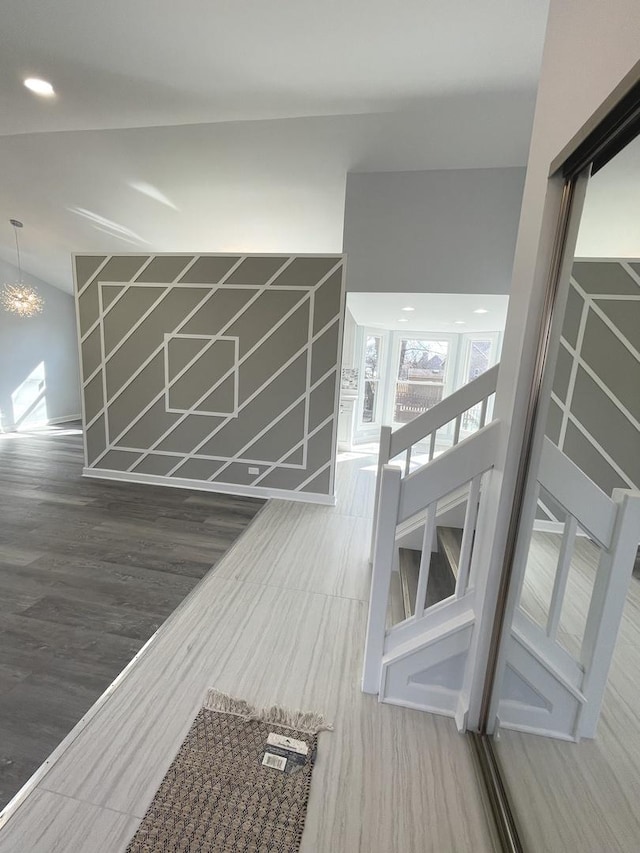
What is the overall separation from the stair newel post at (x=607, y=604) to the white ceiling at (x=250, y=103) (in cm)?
255

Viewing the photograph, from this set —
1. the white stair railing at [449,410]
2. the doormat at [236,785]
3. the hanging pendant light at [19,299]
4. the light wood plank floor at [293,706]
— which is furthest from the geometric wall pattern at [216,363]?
the hanging pendant light at [19,299]

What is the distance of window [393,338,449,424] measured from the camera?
22.2 ft

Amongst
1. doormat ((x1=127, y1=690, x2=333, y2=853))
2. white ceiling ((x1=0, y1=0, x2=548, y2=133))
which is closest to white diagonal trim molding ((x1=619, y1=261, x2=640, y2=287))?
doormat ((x1=127, y1=690, x2=333, y2=853))

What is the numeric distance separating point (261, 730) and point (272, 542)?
1.61 meters

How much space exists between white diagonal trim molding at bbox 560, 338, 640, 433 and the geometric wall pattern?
107 inches

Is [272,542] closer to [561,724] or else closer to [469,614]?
[469,614]

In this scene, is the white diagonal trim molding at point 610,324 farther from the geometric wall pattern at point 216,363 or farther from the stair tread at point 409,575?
the geometric wall pattern at point 216,363

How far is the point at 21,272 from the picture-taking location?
6.55 metres

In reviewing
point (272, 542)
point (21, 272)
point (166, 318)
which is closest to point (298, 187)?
point (166, 318)

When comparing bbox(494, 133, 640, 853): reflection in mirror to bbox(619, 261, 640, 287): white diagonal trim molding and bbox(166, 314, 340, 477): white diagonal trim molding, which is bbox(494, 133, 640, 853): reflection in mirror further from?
bbox(166, 314, 340, 477): white diagonal trim molding

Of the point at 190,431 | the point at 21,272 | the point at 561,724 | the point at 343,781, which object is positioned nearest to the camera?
the point at 561,724

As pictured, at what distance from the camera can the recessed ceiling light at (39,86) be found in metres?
2.78

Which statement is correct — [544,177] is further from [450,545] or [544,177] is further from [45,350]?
[45,350]

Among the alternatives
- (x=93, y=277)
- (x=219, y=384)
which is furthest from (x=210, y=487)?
(x=93, y=277)
